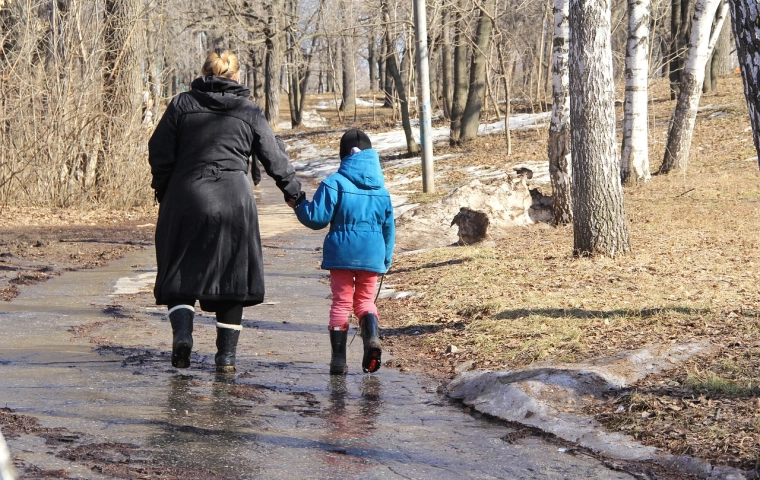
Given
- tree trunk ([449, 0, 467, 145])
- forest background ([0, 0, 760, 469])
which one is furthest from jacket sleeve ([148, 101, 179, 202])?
tree trunk ([449, 0, 467, 145])

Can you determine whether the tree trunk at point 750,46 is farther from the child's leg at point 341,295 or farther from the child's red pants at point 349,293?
the child's leg at point 341,295

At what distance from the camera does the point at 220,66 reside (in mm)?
5887

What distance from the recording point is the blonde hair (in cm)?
589

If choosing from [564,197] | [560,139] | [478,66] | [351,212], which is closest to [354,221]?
[351,212]

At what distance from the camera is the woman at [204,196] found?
5.79 meters

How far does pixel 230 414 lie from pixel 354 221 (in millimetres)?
1652

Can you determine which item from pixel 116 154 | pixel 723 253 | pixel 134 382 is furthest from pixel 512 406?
pixel 116 154

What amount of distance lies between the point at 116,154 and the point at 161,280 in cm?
1274

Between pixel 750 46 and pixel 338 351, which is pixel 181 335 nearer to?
pixel 338 351

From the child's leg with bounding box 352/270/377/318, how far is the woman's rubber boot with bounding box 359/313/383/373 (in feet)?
0.28

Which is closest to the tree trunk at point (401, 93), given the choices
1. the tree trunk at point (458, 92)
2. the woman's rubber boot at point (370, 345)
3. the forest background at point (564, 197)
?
the forest background at point (564, 197)

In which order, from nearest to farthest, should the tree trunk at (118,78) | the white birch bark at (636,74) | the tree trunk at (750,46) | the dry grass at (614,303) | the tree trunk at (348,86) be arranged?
the tree trunk at (750,46) → the dry grass at (614,303) → the white birch bark at (636,74) → the tree trunk at (118,78) → the tree trunk at (348,86)

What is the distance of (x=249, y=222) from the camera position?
233 inches

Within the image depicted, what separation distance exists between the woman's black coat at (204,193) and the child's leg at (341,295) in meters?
0.66
